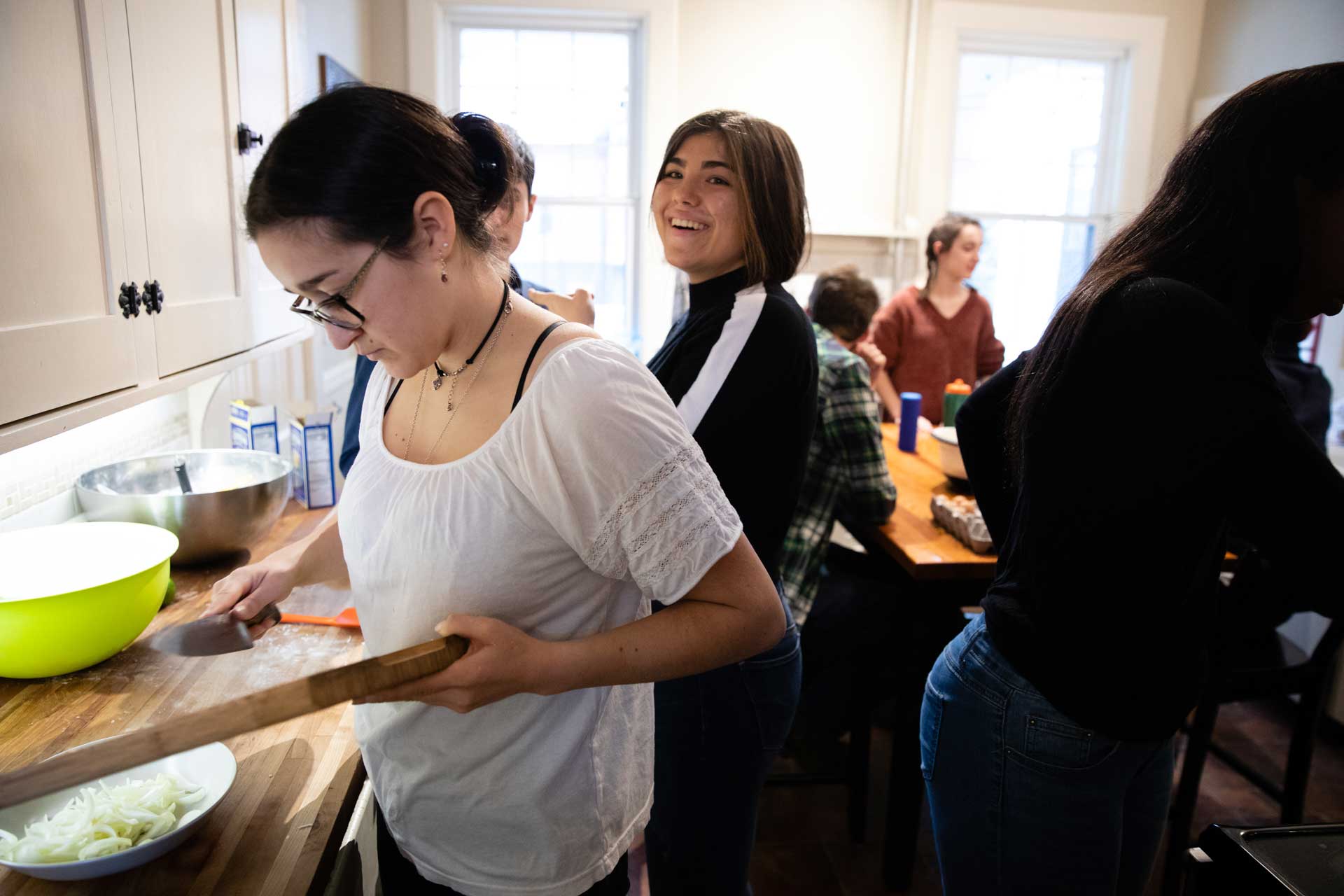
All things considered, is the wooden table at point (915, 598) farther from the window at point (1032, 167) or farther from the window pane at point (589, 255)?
the window at point (1032, 167)

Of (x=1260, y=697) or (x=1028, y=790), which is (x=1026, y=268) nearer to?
(x=1260, y=697)

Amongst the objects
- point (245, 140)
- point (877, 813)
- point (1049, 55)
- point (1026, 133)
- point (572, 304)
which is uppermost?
point (1049, 55)

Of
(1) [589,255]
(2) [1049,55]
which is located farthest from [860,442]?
(2) [1049,55]

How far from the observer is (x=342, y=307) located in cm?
80

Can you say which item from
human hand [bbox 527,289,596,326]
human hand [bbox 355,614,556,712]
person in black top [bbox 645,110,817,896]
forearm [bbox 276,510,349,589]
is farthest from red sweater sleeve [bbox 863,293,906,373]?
human hand [bbox 355,614,556,712]

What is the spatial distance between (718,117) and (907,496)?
1.19m

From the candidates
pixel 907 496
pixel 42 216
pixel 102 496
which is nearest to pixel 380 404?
pixel 42 216

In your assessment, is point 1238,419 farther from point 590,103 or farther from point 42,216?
point 590,103

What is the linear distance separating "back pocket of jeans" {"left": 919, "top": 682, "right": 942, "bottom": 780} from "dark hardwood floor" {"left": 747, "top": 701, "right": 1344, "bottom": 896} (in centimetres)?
109

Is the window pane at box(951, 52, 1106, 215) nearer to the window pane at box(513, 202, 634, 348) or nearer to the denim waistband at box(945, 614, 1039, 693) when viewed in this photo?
the window pane at box(513, 202, 634, 348)

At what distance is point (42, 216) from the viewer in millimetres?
956

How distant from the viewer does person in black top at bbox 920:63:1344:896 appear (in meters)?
0.83

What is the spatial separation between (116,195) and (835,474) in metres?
1.54

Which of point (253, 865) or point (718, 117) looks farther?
point (718, 117)
